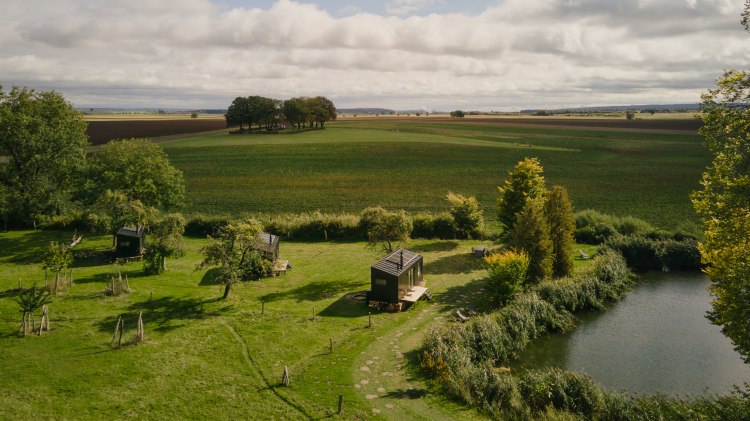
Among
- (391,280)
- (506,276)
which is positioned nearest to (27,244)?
(391,280)

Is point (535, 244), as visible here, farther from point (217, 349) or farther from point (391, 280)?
point (217, 349)

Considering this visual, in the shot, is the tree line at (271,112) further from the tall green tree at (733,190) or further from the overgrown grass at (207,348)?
the tall green tree at (733,190)

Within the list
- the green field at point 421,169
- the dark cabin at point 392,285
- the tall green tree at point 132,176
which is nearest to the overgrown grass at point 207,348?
the dark cabin at point 392,285

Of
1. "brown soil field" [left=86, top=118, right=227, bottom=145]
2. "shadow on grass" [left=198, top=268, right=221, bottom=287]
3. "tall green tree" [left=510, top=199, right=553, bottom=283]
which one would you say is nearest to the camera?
"tall green tree" [left=510, top=199, right=553, bottom=283]

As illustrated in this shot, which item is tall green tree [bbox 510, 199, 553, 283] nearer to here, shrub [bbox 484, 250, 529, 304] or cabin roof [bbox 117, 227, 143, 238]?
shrub [bbox 484, 250, 529, 304]

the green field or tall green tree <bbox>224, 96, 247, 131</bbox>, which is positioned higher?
tall green tree <bbox>224, 96, 247, 131</bbox>

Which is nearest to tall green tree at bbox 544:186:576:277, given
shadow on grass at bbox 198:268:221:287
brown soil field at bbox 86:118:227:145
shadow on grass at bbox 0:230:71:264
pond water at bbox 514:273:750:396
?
pond water at bbox 514:273:750:396

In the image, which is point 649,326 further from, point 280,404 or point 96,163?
point 96,163

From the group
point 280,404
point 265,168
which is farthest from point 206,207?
point 280,404
